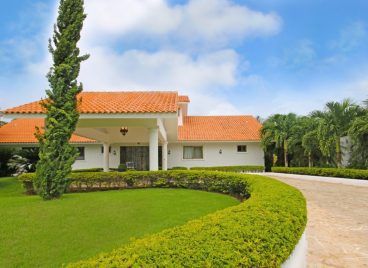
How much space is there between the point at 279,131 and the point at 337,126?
7.06 metres

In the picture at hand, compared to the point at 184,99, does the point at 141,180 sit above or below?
below

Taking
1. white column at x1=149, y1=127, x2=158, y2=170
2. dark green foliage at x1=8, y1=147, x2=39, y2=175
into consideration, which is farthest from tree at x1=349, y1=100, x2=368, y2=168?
dark green foliage at x1=8, y1=147, x2=39, y2=175

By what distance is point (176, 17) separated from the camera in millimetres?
13211

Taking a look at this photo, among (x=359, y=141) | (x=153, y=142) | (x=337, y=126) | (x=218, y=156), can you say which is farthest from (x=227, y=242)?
(x=218, y=156)

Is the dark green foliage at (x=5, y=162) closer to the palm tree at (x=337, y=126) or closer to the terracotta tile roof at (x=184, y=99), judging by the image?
the terracotta tile roof at (x=184, y=99)

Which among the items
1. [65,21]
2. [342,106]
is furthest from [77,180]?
[342,106]

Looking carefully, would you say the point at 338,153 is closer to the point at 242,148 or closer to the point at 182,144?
the point at 242,148

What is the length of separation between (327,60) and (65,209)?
15.7 metres

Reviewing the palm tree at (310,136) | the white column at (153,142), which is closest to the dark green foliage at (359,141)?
the palm tree at (310,136)

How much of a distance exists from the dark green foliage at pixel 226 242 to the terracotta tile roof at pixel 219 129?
76.8ft

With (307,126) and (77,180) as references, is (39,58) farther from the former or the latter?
(307,126)

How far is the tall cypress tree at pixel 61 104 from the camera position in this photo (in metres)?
10.0

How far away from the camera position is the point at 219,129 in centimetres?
3092

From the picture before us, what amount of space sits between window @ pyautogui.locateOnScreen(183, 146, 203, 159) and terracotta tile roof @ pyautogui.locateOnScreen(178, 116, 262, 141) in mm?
1186
